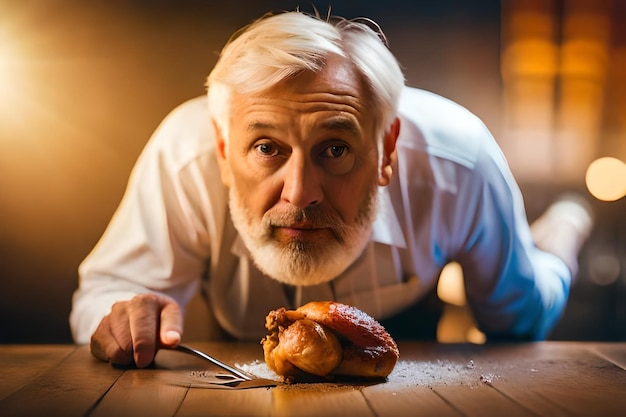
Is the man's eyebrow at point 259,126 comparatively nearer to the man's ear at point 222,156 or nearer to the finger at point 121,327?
the man's ear at point 222,156

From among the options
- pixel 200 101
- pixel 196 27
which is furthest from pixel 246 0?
pixel 200 101

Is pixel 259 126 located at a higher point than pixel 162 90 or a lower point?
lower

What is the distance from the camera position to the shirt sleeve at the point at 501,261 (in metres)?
2.72

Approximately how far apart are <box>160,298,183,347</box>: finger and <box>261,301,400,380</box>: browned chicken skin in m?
0.32

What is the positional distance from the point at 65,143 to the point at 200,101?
51 cm

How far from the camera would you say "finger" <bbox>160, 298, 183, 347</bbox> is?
7.11 ft

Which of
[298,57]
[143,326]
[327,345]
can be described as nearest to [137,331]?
[143,326]

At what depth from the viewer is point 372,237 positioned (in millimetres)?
2686

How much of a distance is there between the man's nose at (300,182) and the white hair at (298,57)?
0.26 metres

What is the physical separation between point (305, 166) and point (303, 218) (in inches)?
6.4

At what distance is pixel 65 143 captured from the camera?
280cm

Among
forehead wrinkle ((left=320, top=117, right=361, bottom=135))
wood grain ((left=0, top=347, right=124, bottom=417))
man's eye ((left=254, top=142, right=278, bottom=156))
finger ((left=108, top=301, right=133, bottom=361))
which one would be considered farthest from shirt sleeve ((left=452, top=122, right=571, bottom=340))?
wood grain ((left=0, top=347, right=124, bottom=417))

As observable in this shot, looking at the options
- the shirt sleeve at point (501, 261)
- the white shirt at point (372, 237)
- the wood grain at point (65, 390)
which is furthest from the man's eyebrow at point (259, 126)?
the wood grain at point (65, 390)

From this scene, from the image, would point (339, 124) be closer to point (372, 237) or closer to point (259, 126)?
point (259, 126)
